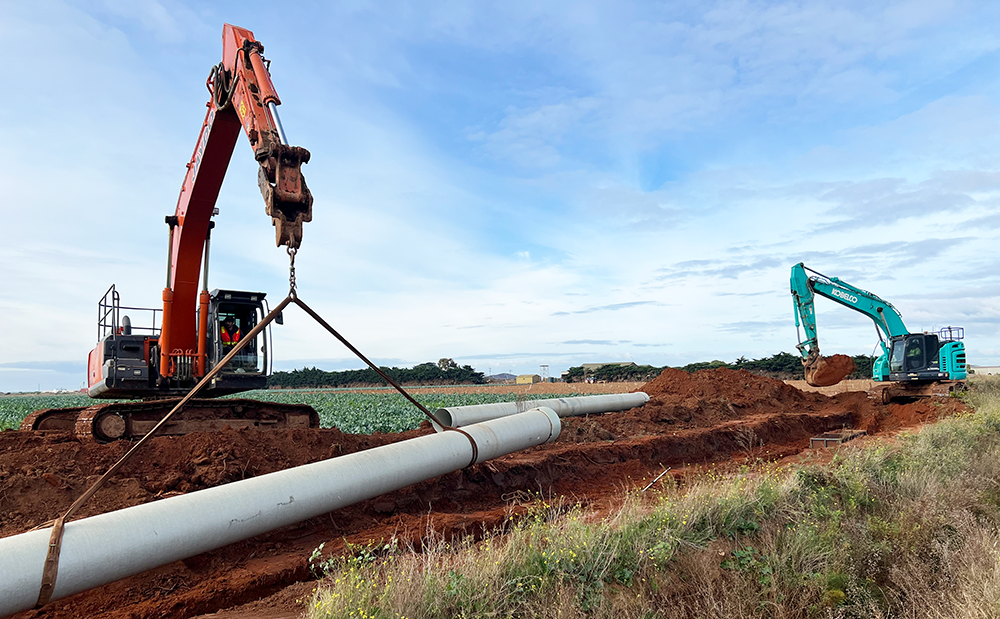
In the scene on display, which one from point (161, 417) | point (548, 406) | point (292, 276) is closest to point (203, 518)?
point (292, 276)

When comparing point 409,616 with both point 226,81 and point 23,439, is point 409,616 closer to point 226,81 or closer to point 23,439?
point 226,81

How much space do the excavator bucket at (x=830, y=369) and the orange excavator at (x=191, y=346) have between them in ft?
55.2

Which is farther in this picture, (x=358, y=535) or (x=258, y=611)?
(x=358, y=535)

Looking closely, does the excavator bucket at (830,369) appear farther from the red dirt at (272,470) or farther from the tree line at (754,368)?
the tree line at (754,368)

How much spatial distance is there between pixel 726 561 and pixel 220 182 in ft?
29.5

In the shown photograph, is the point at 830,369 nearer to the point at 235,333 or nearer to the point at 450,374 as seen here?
the point at 235,333

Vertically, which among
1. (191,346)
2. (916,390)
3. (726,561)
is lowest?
(726,561)

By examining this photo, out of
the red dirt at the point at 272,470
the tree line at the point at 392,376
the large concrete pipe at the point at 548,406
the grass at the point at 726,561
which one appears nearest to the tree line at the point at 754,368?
the tree line at the point at 392,376

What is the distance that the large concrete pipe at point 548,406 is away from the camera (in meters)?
12.0

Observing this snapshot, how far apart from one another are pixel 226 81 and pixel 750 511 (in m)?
8.64

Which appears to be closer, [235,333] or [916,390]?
[235,333]

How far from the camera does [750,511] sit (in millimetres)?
6949

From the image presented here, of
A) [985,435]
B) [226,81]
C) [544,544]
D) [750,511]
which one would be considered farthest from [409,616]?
[985,435]

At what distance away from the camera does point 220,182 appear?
10.0m
